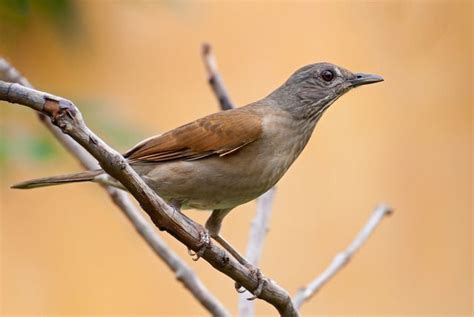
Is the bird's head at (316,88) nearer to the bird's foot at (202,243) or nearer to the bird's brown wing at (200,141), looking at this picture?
the bird's brown wing at (200,141)

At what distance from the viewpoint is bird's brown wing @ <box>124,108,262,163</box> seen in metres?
3.71

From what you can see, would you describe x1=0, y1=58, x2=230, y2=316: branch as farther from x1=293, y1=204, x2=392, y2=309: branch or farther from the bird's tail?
x1=293, y1=204, x2=392, y2=309: branch

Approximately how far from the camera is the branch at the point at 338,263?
3917mm

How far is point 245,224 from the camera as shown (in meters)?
6.33

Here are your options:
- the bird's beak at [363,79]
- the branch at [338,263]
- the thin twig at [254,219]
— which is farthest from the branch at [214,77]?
the branch at [338,263]

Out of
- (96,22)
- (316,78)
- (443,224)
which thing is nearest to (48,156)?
(316,78)

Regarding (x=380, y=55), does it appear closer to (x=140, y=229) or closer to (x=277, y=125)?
(x=277, y=125)

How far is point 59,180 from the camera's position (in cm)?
340

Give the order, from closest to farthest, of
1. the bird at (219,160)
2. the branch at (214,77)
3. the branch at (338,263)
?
the bird at (219,160) < the branch at (338,263) < the branch at (214,77)

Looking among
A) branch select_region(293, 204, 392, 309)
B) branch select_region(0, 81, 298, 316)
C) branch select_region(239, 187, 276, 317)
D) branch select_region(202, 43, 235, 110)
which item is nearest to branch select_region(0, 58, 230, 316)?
branch select_region(239, 187, 276, 317)

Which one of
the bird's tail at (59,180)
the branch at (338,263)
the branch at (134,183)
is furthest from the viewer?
the branch at (338,263)

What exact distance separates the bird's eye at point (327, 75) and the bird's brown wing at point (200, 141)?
501 millimetres

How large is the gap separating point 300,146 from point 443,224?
3.39m

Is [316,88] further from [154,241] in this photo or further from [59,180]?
[59,180]
